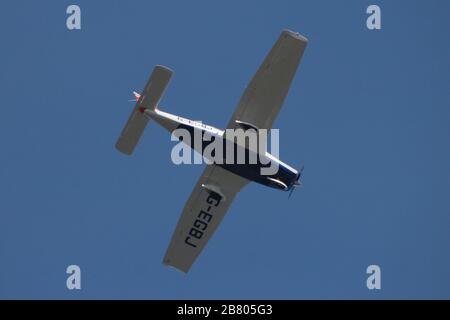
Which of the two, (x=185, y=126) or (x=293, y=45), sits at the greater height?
(x=293, y=45)

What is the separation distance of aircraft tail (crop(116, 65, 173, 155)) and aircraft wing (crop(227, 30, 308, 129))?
209cm

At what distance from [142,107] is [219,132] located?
2.19 meters

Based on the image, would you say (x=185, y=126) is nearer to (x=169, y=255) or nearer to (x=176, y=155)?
(x=176, y=155)

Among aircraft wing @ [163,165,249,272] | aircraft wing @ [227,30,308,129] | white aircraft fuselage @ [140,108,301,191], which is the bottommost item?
aircraft wing @ [163,165,249,272]

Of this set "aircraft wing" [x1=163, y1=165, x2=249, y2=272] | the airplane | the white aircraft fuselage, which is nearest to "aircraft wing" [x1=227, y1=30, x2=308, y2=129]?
the airplane


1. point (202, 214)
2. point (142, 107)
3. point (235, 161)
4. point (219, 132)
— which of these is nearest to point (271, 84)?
point (219, 132)

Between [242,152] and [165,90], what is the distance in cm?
262

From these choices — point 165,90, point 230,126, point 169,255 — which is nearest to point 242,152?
point 230,126

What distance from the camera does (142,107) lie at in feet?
77.7

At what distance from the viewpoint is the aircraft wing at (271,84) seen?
22.7 metres

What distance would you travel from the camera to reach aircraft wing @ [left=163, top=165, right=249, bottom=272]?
967 inches

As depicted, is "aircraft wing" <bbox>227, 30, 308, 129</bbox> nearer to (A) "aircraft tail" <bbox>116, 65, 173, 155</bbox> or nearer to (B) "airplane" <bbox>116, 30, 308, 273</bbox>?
(B) "airplane" <bbox>116, 30, 308, 273</bbox>

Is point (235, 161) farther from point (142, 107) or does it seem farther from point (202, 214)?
point (142, 107)

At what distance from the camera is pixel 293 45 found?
74.4ft
